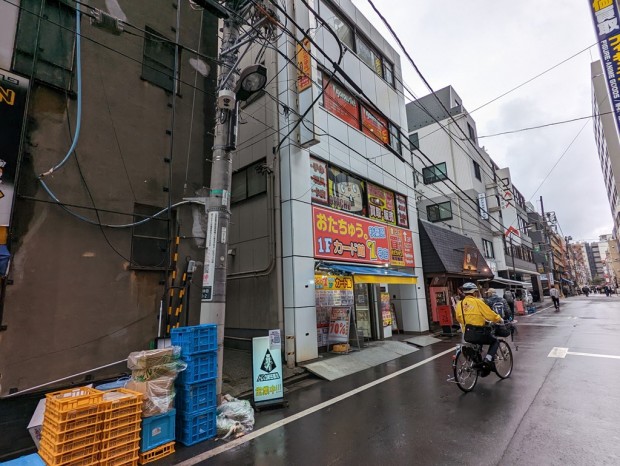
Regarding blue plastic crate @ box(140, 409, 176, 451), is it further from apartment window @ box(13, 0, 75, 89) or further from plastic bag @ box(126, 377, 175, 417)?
apartment window @ box(13, 0, 75, 89)

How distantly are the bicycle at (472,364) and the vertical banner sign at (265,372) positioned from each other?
11.8 ft

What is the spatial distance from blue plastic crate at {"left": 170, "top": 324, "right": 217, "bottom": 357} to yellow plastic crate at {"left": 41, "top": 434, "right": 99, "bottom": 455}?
141 centimetres

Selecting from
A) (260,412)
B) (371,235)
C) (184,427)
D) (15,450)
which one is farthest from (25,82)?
(371,235)

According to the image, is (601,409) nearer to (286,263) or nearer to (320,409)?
(320,409)

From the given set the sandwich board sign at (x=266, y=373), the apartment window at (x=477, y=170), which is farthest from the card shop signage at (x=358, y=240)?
the apartment window at (x=477, y=170)

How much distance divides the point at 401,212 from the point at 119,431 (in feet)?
45.7

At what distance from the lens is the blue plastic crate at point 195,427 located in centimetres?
452

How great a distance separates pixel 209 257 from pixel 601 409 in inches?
277

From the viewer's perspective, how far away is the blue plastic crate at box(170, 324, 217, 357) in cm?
480

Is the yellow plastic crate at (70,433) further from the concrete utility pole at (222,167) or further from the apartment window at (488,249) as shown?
the apartment window at (488,249)

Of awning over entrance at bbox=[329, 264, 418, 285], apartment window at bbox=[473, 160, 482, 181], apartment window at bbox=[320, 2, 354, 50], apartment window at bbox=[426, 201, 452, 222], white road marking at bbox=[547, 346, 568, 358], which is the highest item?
apartment window at bbox=[320, 2, 354, 50]

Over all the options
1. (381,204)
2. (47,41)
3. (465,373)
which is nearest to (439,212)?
(381,204)

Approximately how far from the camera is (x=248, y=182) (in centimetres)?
1144

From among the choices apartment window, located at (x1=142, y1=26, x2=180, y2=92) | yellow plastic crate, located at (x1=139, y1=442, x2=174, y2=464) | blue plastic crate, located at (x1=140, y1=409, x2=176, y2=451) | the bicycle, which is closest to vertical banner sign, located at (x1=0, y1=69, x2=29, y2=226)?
apartment window, located at (x1=142, y1=26, x2=180, y2=92)
